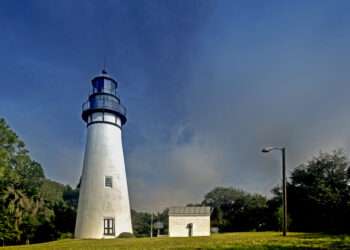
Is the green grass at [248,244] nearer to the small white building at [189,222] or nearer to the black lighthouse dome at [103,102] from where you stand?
the black lighthouse dome at [103,102]

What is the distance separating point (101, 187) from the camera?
28672mm

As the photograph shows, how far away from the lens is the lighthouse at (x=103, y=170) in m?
28.1

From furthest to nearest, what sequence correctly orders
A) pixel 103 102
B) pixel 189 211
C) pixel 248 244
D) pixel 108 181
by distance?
1. pixel 189 211
2. pixel 103 102
3. pixel 108 181
4. pixel 248 244

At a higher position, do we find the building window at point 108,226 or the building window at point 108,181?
the building window at point 108,181

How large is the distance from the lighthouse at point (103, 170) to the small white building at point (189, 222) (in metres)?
5.82

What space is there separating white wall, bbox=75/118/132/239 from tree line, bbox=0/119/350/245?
6.48 meters

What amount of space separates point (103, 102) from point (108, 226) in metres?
10.3

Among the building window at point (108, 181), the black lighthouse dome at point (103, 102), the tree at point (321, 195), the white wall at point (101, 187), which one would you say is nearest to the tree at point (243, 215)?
the tree at point (321, 195)

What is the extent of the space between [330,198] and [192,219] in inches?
502

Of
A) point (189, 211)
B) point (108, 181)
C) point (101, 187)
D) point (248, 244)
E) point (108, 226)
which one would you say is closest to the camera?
point (248, 244)

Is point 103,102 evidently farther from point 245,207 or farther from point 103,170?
point 245,207

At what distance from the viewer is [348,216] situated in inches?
1206

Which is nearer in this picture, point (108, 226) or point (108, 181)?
point (108, 226)

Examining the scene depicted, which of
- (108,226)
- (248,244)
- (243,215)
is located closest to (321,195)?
(243,215)
